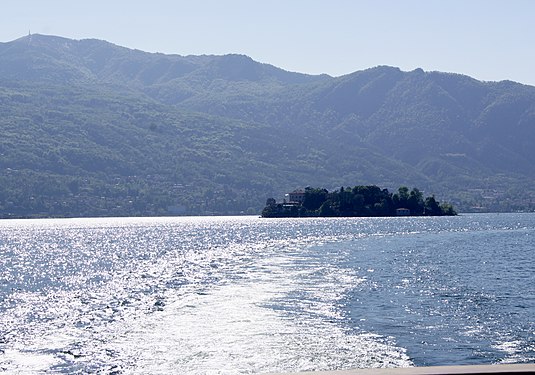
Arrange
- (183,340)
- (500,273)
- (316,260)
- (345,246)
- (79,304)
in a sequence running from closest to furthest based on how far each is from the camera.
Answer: (183,340) → (79,304) → (500,273) → (316,260) → (345,246)

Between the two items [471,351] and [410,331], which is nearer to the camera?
[471,351]

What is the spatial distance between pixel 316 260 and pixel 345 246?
28.8 metres

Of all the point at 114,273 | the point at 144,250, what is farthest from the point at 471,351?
the point at 144,250

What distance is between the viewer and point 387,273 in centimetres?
7650

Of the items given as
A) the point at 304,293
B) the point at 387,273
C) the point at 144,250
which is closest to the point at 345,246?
the point at 144,250

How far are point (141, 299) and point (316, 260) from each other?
36048 mm

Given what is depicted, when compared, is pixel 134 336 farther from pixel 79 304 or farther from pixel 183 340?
pixel 79 304

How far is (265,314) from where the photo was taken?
48.7 meters

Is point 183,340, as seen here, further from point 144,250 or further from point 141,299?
point 144,250

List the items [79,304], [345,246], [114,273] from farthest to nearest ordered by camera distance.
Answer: [345,246]
[114,273]
[79,304]

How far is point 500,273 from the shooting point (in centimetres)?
7562

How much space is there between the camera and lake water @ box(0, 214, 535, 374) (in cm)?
3700

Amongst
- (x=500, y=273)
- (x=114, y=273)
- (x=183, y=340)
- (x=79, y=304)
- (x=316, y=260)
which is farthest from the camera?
(x=316, y=260)

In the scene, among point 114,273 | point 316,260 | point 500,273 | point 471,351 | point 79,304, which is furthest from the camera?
point 316,260
